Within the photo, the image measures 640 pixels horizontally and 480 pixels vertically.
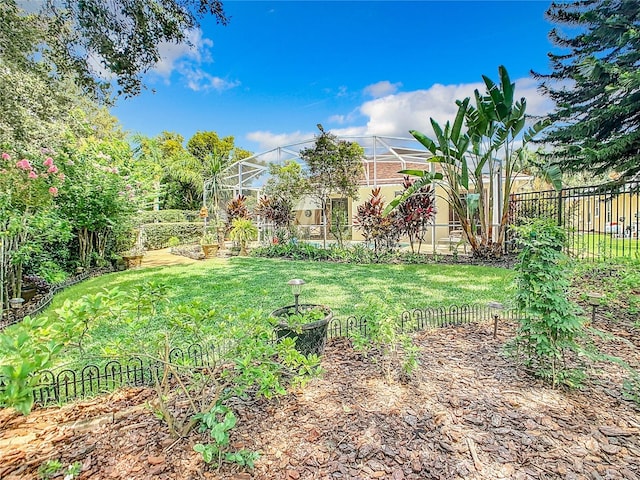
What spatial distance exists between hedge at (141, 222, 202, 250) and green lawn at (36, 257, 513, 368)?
8.39 meters

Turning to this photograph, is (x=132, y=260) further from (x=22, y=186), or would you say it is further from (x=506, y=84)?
(x=506, y=84)

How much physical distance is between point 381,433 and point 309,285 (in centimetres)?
541

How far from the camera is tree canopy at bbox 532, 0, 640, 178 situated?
6.93 metres

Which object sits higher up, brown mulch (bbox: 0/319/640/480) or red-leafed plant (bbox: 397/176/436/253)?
red-leafed plant (bbox: 397/176/436/253)

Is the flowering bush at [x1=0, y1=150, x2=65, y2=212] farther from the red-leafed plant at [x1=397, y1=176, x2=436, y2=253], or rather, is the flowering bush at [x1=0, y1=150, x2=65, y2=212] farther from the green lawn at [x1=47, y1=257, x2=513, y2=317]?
the red-leafed plant at [x1=397, y1=176, x2=436, y2=253]

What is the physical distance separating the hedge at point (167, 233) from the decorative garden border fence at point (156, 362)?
15.2 meters

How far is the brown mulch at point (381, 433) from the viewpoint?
2197 mm

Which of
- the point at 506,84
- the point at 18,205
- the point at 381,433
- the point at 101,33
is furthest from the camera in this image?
the point at 506,84

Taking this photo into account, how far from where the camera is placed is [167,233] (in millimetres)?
19031

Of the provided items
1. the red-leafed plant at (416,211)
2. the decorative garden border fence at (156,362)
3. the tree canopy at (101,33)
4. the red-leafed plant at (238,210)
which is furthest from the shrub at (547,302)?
the red-leafed plant at (238,210)

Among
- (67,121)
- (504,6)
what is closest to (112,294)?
(67,121)

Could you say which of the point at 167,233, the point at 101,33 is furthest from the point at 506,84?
the point at 167,233

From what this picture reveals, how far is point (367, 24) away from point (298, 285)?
30.2 ft

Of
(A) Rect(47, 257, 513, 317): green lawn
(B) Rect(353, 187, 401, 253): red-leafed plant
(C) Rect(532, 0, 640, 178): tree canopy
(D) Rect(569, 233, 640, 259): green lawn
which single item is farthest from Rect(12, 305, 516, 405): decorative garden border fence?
(B) Rect(353, 187, 401, 253): red-leafed plant
